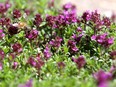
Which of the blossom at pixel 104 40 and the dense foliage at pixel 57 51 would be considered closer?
the dense foliage at pixel 57 51

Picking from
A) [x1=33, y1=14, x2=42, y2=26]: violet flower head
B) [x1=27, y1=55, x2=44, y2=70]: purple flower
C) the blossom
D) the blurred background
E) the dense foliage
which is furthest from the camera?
the blurred background

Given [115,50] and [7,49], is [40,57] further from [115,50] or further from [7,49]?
[115,50]

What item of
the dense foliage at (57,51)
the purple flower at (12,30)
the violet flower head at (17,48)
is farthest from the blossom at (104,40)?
the purple flower at (12,30)

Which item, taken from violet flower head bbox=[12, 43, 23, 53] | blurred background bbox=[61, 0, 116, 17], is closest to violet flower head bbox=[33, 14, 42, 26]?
violet flower head bbox=[12, 43, 23, 53]

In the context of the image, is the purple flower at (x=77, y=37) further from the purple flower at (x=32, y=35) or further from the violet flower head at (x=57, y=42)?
the purple flower at (x=32, y=35)

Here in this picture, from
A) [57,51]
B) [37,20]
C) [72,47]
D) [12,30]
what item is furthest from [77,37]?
[12,30]

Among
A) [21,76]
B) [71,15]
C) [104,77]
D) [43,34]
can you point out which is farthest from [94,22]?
[104,77]

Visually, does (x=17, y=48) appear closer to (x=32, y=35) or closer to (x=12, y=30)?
(x=32, y=35)

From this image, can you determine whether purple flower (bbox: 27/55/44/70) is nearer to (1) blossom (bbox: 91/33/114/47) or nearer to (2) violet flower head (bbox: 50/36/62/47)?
(2) violet flower head (bbox: 50/36/62/47)
